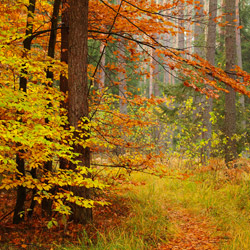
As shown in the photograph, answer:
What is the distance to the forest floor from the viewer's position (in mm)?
4746

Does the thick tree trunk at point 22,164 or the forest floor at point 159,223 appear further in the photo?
the thick tree trunk at point 22,164

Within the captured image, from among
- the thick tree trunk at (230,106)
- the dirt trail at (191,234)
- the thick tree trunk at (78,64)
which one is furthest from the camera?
the thick tree trunk at (230,106)

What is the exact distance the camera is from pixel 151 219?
224 inches

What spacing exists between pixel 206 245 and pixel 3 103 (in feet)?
13.2

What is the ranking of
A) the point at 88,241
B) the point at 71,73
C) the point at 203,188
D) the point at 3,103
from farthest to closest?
1. the point at 203,188
2. the point at 71,73
3. the point at 88,241
4. the point at 3,103

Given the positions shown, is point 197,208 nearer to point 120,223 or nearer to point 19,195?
point 120,223

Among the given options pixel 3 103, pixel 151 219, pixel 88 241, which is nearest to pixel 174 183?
pixel 151 219

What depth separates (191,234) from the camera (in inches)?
212

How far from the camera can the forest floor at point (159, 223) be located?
4.75 meters

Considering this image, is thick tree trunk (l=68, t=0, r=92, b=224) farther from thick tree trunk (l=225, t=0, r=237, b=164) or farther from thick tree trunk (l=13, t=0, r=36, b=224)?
thick tree trunk (l=225, t=0, r=237, b=164)

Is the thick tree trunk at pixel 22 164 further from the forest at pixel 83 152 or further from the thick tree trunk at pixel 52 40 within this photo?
the thick tree trunk at pixel 52 40

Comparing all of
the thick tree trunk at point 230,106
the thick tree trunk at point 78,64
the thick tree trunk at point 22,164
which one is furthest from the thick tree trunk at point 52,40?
the thick tree trunk at point 230,106

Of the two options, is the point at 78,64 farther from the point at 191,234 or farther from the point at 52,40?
the point at 191,234

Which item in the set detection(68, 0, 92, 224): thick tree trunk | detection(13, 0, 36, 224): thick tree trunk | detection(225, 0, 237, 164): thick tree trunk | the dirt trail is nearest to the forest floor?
the dirt trail
